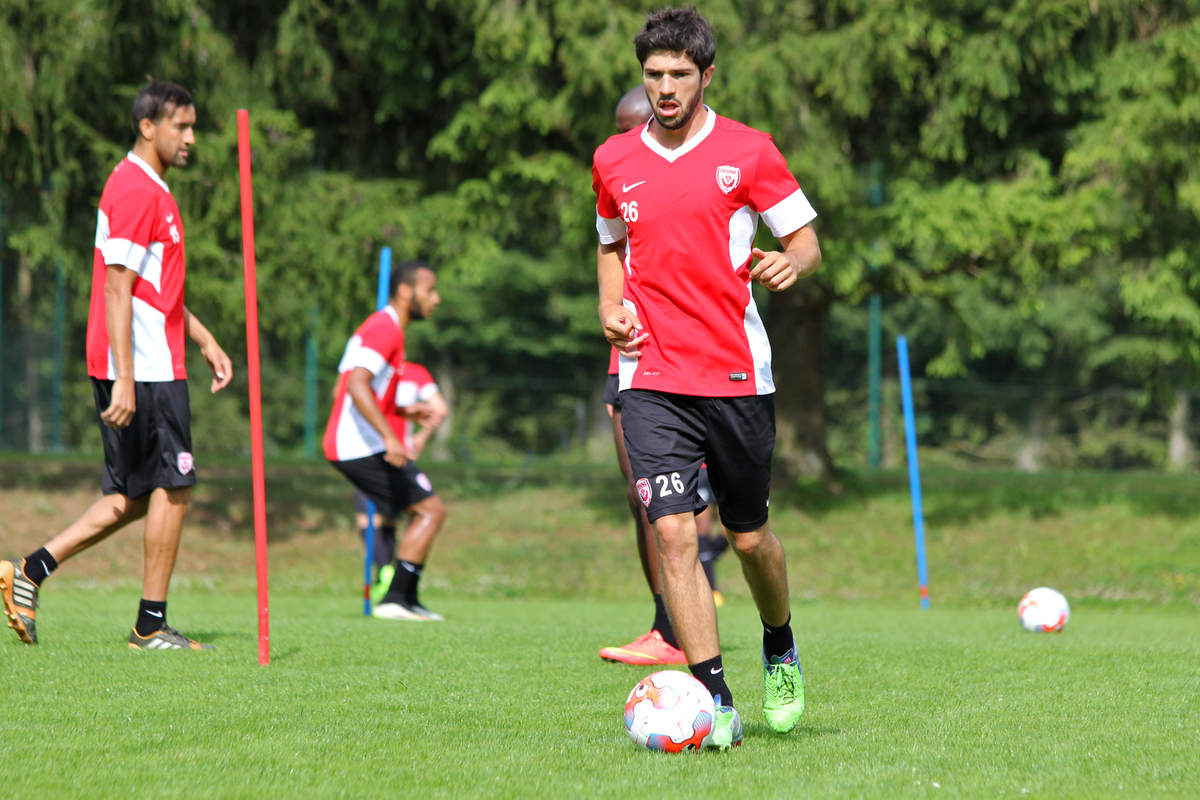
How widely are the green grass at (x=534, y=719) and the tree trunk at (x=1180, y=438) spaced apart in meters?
24.0

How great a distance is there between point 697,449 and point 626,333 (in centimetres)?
45

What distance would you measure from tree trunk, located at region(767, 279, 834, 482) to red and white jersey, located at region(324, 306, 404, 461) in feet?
31.9

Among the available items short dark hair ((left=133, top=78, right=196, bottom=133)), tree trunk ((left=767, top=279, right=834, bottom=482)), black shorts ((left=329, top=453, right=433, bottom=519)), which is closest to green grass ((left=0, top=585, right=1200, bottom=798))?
black shorts ((left=329, top=453, right=433, bottom=519))

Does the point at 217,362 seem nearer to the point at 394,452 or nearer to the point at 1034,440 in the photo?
the point at 394,452

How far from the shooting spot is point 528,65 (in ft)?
50.3

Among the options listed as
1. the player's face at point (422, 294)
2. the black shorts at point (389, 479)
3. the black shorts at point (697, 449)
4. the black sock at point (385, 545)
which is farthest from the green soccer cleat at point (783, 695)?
the black sock at point (385, 545)

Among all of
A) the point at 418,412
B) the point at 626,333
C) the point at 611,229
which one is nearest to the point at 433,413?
the point at 418,412

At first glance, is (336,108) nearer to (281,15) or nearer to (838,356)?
(281,15)

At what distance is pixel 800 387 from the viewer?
18.4 metres

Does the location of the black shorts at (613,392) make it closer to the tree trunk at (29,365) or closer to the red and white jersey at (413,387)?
the red and white jersey at (413,387)

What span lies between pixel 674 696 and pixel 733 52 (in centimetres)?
1140

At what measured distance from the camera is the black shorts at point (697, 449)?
439 cm

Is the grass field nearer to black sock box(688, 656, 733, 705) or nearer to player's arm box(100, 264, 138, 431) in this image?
black sock box(688, 656, 733, 705)

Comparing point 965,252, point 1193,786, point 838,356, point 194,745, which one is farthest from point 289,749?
point 838,356
